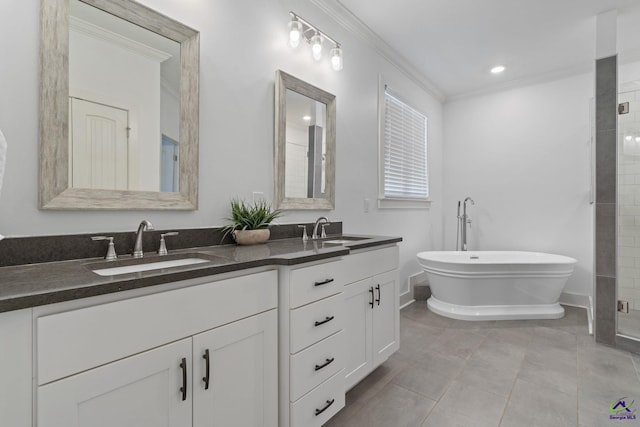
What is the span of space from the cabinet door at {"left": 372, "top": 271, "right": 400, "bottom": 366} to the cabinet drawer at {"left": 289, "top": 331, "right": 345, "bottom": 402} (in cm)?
43

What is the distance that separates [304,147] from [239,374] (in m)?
1.52

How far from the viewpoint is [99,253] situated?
129 centimetres

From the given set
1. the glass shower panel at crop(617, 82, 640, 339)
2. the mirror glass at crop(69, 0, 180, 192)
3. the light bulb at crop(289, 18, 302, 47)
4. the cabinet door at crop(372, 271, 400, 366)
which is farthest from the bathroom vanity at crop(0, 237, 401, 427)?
the glass shower panel at crop(617, 82, 640, 339)

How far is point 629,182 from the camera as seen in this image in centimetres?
253

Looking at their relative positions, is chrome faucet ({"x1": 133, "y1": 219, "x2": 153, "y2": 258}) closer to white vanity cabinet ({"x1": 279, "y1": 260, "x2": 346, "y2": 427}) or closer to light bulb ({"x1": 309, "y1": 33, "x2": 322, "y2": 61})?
white vanity cabinet ({"x1": 279, "y1": 260, "x2": 346, "y2": 427})

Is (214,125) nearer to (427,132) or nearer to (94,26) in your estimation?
(94,26)

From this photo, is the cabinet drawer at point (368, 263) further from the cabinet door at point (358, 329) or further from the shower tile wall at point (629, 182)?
the shower tile wall at point (629, 182)

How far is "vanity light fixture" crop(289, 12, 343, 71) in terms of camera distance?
81.0 inches

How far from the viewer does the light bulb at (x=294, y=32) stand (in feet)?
6.71

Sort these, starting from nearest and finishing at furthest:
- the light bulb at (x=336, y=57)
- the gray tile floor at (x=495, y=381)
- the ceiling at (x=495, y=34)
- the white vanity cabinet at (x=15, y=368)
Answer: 1. the white vanity cabinet at (x=15, y=368)
2. the gray tile floor at (x=495, y=381)
3. the light bulb at (x=336, y=57)
4. the ceiling at (x=495, y=34)

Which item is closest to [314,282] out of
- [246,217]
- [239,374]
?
[239,374]

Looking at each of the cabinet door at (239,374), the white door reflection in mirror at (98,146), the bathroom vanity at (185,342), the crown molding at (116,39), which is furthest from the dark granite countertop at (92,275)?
the crown molding at (116,39)

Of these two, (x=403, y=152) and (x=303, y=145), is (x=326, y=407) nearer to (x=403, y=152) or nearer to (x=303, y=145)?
(x=303, y=145)

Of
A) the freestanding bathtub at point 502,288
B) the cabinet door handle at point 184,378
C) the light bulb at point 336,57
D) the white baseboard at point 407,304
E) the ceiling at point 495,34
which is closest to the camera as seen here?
the cabinet door handle at point 184,378
